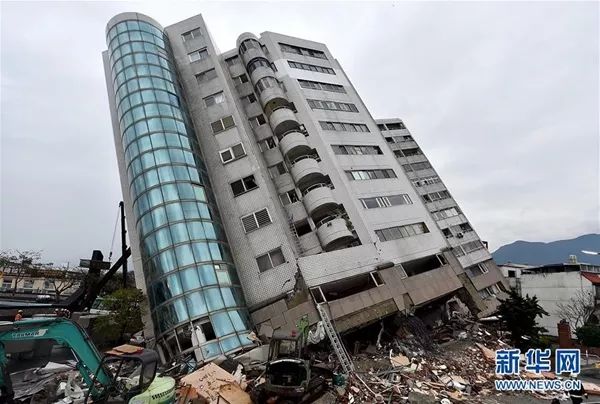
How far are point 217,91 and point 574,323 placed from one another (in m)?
49.0

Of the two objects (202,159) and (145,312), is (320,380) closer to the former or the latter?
(145,312)

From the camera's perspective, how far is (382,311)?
874 inches

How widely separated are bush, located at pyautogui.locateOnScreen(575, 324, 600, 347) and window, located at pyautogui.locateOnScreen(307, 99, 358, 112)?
31.4m

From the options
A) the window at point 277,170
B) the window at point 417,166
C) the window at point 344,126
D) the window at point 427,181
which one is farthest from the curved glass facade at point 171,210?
the window at point 417,166

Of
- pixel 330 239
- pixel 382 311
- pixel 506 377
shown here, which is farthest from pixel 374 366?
pixel 330 239

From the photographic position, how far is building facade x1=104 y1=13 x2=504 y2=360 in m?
21.5

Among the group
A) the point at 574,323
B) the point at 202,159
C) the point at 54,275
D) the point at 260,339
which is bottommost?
the point at 574,323

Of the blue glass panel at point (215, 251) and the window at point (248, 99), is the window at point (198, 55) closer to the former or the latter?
the window at point (248, 99)

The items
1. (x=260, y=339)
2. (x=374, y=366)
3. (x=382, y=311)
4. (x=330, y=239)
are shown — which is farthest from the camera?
(x=330, y=239)

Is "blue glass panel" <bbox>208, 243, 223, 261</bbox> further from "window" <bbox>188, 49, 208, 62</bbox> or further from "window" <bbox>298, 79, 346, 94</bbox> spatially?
"window" <bbox>298, 79, 346, 94</bbox>

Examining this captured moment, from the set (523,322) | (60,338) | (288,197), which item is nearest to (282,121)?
(288,197)

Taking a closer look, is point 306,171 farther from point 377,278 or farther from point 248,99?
point 248,99

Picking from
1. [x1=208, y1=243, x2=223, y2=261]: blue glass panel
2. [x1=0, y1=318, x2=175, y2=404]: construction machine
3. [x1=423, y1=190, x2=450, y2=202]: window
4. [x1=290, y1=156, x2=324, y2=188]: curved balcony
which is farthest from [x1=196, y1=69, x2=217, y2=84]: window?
[x1=423, y1=190, x2=450, y2=202]: window

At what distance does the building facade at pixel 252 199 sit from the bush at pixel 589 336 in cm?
796
